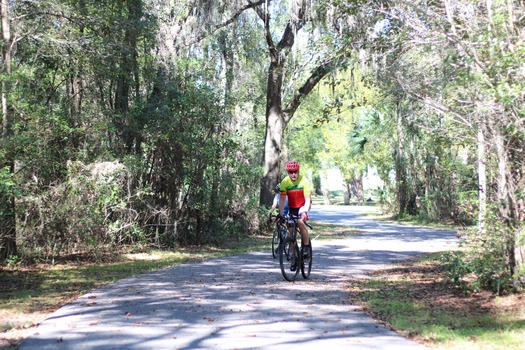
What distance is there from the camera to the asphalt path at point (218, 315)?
6.38m

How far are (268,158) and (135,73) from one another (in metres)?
8.01

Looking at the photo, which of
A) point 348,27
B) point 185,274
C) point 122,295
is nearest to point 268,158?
point 348,27

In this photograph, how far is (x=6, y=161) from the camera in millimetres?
12438

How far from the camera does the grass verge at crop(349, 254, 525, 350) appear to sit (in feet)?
21.1

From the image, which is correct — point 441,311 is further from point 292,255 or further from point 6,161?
point 6,161

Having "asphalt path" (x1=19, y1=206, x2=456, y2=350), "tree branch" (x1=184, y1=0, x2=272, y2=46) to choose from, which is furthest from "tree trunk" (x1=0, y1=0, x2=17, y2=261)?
"tree branch" (x1=184, y1=0, x2=272, y2=46)

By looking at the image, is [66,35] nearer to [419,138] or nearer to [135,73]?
[135,73]

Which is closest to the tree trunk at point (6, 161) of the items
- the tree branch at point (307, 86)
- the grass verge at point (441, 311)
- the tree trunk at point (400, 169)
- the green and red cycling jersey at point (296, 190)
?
the green and red cycling jersey at point (296, 190)

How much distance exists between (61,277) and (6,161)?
2717mm

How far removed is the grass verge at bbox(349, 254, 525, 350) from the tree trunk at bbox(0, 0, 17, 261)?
7.47 metres

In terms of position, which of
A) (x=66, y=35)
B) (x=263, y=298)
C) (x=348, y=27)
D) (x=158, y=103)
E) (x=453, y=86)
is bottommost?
(x=263, y=298)

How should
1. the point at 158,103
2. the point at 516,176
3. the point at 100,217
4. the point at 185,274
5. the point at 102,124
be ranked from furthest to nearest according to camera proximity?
the point at 158,103 < the point at 102,124 < the point at 100,217 < the point at 185,274 < the point at 516,176

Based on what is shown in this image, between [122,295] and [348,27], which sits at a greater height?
[348,27]

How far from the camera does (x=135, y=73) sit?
59.5 feet
